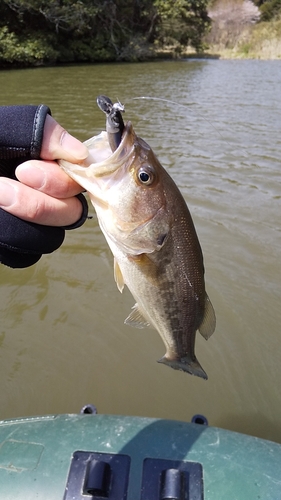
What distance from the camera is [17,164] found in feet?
5.75

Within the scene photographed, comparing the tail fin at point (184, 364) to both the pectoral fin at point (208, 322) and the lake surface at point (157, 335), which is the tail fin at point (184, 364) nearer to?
the pectoral fin at point (208, 322)

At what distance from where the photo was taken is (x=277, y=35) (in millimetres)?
38250

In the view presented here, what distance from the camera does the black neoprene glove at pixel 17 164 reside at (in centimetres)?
158

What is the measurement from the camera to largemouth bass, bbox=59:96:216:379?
169 cm

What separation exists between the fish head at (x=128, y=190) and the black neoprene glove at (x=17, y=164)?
0.14m

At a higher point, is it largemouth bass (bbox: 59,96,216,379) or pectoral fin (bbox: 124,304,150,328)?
largemouth bass (bbox: 59,96,216,379)

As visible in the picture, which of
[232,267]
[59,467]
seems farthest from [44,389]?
[232,267]

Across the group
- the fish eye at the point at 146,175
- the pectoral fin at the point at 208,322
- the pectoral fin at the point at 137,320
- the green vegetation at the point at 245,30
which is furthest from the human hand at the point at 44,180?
the green vegetation at the point at 245,30

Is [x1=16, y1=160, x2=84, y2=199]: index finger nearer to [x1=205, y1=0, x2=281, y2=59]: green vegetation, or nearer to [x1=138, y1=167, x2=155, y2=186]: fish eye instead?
[x1=138, y1=167, x2=155, y2=186]: fish eye

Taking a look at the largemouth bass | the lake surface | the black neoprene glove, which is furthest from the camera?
the lake surface

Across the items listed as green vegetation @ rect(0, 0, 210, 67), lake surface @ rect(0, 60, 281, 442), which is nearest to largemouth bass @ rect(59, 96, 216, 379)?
lake surface @ rect(0, 60, 281, 442)

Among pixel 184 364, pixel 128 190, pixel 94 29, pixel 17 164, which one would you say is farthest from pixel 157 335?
pixel 94 29

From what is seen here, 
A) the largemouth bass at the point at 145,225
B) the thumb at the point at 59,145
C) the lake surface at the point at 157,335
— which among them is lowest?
the lake surface at the point at 157,335

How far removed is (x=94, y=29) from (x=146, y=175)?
1342 inches
